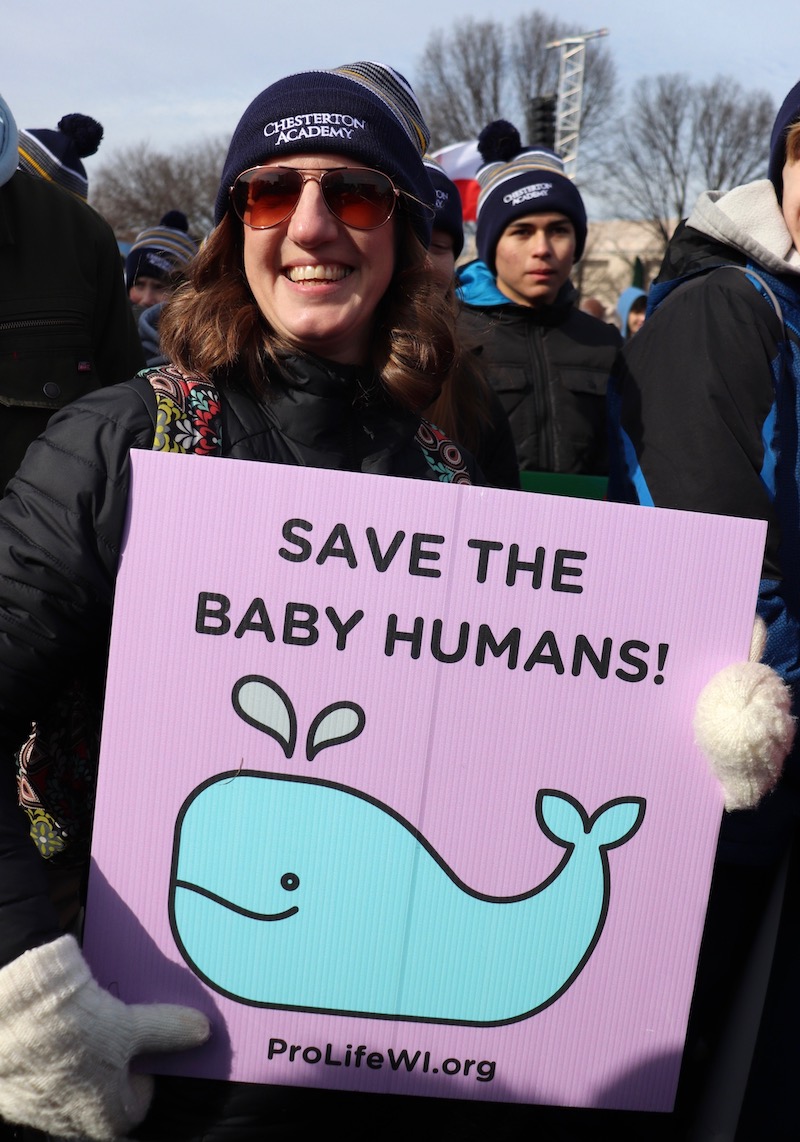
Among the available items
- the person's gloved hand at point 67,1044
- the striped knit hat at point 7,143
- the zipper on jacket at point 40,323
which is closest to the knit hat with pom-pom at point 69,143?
the striped knit hat at point 7,143

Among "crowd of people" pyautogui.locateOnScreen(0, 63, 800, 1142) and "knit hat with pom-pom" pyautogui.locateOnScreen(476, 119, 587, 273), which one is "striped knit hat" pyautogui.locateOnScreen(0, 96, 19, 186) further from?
"knit hat with pom-pom" pyautogui.locateOnScreen(476, 119, 587, 273)

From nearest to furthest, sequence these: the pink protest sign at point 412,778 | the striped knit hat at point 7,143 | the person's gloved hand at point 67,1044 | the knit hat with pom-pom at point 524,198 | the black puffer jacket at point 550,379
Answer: the person's gloved hand at point 67,1044 → the pink protest sign at point 412,778 → the striped knit hat at point 7,143 → the black puffer jacket at point 550,379 → the knit hat with pom-pom at point 524,198

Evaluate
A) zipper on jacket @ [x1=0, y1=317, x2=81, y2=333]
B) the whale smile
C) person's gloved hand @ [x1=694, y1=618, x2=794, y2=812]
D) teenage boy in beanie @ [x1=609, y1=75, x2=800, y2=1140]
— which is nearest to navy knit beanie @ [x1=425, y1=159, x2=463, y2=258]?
zipper on jacket @ [x1=0, y1=317, x2=81, y2=333]

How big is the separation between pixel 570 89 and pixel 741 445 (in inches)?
1512

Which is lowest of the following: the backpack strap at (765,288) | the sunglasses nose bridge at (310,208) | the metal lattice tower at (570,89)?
the backpack strap at (765,288)

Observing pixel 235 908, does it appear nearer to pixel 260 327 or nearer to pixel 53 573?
pixel 53 573

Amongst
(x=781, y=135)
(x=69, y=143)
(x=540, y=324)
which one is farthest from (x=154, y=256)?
(x=781, y=135)

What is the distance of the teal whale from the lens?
1.39m

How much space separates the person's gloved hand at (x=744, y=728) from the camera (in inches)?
54.4

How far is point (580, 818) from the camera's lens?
1438mm

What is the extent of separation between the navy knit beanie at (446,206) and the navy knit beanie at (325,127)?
6.17 ft

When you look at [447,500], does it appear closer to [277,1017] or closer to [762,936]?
[277,1017]

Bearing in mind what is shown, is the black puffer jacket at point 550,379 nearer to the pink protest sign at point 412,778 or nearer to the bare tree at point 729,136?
the pink protest sign at point 412,778

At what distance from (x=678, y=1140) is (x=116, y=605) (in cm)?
167
